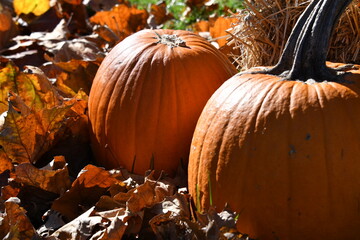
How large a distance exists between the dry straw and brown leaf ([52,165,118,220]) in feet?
3.67

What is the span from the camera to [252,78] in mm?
2467

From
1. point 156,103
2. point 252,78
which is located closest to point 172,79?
point 156,103

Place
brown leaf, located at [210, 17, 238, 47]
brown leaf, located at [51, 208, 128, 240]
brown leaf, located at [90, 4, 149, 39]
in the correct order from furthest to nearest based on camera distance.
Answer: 1. brown leaf, located at [90, 4, 149, 39]
2. brown leaf, located at [210, 17, 238, 47]
3. brown leaf, located at [51, 208, 128, 240]

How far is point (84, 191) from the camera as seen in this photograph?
2.70 meters

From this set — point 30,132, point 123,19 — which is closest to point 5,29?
point 123,19

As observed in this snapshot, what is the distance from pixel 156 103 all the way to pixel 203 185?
62cm

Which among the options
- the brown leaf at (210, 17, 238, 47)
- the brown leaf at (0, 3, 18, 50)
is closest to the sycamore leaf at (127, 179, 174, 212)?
the brown leaf at (210, 17, 238, 47)

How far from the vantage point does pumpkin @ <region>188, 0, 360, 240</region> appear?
2174 mm

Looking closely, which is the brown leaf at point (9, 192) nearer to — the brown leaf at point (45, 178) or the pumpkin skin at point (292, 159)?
the brown leaf at point (45, 178)

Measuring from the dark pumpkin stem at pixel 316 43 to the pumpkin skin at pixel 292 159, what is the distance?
0.08 meters

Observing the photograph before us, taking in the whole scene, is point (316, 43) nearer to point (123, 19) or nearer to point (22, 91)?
point (22, 91)

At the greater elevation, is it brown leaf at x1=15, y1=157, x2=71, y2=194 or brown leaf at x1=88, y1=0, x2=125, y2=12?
brown leaf at x1=88, y1=0, x2=125, y2=12

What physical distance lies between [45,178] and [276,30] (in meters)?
1.48

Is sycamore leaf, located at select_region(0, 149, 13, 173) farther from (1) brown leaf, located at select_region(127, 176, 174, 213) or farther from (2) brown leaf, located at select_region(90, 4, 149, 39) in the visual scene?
(2) brown leaf, located at select_region(90, 4, 149, 39)
